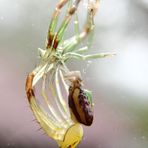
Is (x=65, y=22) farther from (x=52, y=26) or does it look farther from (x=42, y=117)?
(x=42, y=117)

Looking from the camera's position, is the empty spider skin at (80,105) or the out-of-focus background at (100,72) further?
the out-of-focus background at (100,72)

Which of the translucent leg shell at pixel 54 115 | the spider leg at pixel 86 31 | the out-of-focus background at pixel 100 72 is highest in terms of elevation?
the spider leg at pixel 86 31

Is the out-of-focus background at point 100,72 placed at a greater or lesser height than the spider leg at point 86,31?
lesser

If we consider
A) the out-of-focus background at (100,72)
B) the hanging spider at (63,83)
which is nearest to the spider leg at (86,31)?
the hanging spider at (63,83)

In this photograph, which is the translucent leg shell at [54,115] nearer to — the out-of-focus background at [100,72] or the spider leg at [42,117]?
the spider leg at [42,117]

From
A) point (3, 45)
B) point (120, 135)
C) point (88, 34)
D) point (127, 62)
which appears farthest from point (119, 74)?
point (88, 34)

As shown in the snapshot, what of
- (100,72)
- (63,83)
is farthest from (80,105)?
(100,72)

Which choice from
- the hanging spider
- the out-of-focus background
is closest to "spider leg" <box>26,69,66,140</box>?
the hanging spider
